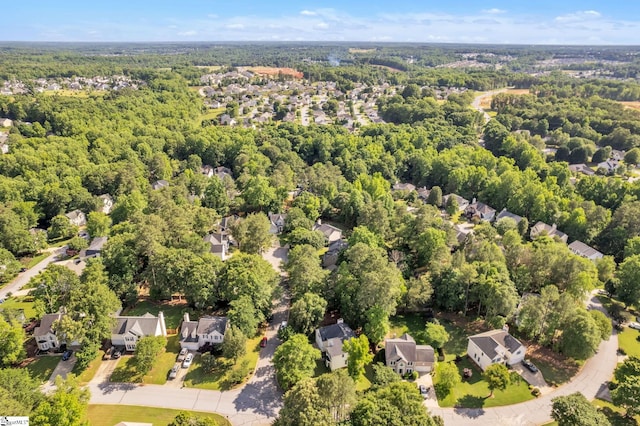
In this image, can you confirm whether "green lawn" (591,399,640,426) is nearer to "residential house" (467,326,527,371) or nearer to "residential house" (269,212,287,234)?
"residential house" (467,326,527,371)

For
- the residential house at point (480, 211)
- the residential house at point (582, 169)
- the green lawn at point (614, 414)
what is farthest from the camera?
the residential house at point (582, 169)

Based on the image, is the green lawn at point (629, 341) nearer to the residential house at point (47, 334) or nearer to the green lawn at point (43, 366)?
the green lawn at point (43, 366)

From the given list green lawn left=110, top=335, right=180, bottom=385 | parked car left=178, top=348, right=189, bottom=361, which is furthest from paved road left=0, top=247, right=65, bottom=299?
parked car left=178, top=348, right=189, bottom=361

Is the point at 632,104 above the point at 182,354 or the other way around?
above

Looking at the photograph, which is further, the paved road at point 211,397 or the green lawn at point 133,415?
the paved road at point 211,397

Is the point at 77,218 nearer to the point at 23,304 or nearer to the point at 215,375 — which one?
the point at 23,304

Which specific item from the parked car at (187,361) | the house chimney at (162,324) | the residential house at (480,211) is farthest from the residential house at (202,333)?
the residential house at (480,211)

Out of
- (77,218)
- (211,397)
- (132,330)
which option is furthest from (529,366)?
(77,218)
